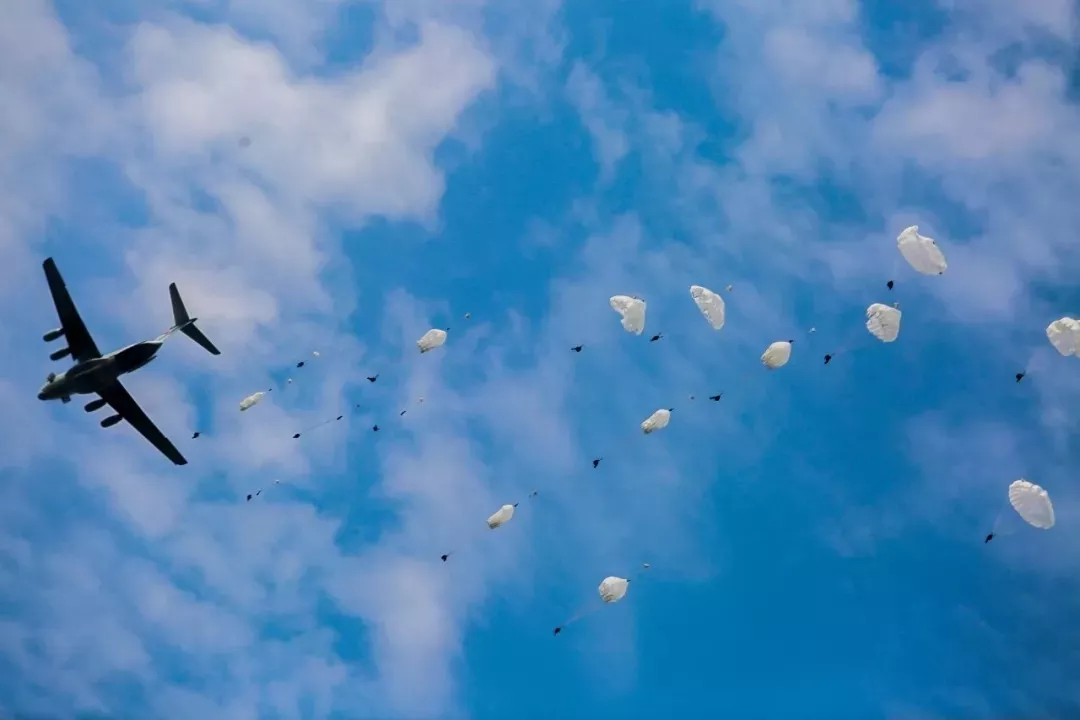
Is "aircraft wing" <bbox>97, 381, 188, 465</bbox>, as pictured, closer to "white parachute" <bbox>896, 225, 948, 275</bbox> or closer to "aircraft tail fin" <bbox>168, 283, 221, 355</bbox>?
"aircraft tail fin" <bbox>168, 283, 221, 355</bbox>

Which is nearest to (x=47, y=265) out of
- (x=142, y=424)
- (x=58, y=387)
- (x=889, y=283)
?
(x=58, y=387)

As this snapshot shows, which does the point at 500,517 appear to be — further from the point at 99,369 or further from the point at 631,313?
the point at 99,369

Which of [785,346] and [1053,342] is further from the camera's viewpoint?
[785,346]

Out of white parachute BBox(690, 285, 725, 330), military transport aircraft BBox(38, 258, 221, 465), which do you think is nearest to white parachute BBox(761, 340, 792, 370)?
white parachute BBox(690, 285, 725, 330)

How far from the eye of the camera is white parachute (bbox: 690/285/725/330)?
4572 cm

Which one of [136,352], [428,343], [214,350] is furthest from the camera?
[214,350]

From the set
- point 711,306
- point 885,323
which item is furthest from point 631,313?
point 885,323

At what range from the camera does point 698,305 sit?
4606 cm

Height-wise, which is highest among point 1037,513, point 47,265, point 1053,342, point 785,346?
point 47,265

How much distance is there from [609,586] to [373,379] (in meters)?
18.1

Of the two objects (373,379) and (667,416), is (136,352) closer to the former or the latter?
(373,379)

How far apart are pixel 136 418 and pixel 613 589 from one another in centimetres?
4062

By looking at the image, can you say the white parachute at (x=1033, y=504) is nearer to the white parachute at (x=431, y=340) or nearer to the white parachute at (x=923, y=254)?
the white parachute at (x=923, y=254)

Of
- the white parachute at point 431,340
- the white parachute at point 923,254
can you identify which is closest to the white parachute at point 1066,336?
the white parachute at point 923,254
